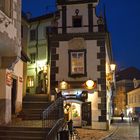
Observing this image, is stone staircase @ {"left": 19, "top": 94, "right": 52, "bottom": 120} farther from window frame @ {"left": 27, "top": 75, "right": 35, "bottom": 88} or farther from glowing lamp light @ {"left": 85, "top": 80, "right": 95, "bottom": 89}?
window frame @ {"left": 27, "top": 75, "right": 35, "bottom": 88}

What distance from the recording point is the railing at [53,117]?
14273mm

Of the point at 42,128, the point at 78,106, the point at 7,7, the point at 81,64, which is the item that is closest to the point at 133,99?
the point at 78,106

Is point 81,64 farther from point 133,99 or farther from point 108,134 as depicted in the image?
point 133,99

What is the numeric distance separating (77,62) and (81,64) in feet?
1.10

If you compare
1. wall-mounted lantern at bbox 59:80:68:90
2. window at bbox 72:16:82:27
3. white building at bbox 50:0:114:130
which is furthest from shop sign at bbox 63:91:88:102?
window at bbox 72:16:82:27

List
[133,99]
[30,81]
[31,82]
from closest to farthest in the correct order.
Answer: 1. [31,82]
2. [30,81]
3. [133,99]

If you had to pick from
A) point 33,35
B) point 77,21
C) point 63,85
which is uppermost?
point 33,35

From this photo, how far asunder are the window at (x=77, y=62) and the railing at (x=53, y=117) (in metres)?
9.58

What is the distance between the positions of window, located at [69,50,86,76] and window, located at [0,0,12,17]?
41.7ft

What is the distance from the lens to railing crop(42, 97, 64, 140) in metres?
14.3

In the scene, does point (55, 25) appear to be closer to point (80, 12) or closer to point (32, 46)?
point (80, 12)

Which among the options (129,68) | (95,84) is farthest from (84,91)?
(129,68)

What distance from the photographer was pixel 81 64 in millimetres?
25922

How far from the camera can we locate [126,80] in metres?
84.8
